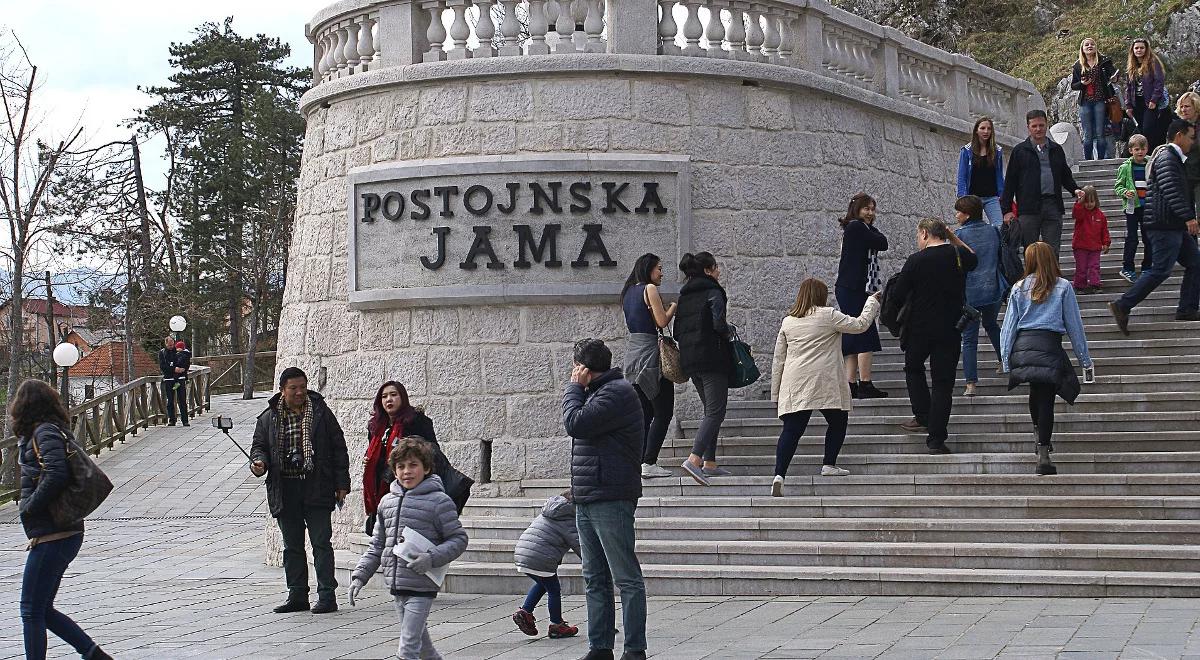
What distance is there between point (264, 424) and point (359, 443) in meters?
3.23

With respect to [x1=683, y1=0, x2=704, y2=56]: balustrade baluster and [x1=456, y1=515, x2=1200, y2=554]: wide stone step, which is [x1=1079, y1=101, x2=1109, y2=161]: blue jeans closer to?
[x1=683, y1=0, x2=704, y2=56]: balustrade baluster

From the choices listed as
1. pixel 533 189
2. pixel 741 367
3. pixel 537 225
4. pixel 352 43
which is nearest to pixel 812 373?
pixel 741 367

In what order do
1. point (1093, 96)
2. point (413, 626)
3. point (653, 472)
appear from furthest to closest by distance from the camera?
1. point (1093, 96)
2. point (653, 472)
3. point (413, 626)

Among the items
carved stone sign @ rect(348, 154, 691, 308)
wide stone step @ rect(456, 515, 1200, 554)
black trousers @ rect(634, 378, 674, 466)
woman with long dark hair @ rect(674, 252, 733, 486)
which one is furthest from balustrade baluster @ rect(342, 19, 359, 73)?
wide stone step @ rect(456, 515, 1200, 554)

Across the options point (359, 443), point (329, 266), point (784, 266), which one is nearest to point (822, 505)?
point (784, 266)

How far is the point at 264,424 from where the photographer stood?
998 cm

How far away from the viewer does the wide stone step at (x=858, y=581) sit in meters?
8.74

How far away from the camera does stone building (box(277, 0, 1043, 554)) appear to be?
1258 cm

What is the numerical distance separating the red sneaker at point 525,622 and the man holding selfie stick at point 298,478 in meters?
1.97

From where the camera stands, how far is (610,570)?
745 cm

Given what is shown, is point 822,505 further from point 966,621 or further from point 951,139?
point 951,139

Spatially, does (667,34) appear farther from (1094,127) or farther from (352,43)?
(1094,127)

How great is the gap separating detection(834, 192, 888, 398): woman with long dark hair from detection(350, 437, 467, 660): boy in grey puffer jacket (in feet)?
19.3

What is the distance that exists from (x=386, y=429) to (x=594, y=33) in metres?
4.49
